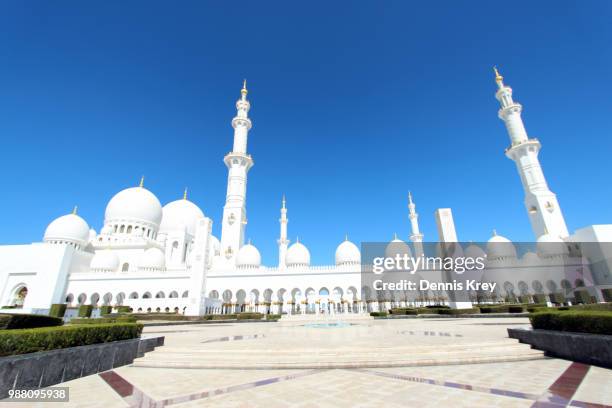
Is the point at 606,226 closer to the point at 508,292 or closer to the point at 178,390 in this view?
the point at 508,292

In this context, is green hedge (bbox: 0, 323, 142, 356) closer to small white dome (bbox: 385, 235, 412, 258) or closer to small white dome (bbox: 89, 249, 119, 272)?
small white dome (bbox: 385, 235, 412, 258)

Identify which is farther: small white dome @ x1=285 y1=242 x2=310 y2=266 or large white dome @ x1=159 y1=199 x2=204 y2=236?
large white dome @ x1=159 y1=199 x2=204 y2=236

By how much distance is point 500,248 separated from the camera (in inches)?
1639

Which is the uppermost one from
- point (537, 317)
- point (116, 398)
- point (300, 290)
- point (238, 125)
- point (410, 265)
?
point (238, 125)

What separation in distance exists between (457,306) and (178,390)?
25.9 metres

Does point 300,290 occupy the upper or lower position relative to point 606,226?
lower

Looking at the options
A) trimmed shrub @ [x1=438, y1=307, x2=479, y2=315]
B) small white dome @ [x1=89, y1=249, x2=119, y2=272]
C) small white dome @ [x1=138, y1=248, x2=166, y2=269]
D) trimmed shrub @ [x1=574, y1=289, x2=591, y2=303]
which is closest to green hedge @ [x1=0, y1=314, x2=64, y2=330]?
trimmed shrub @ [x1=438, y1=307, x2=479, y2=315]

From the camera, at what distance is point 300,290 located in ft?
122

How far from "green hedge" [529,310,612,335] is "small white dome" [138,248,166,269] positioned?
43240 millimetres

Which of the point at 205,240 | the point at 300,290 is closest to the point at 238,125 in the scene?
the point at 205,240

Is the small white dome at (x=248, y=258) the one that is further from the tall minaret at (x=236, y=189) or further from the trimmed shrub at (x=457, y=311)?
the trimmed shrub at (x=457, y=311)

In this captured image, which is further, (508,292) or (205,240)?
(508,292)

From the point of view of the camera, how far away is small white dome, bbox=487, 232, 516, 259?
135 ft

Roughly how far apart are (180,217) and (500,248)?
50.8 metres
